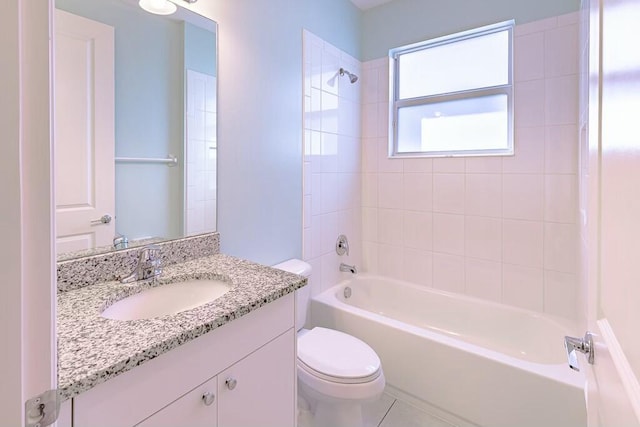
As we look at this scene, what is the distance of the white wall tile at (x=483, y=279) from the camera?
2146mm

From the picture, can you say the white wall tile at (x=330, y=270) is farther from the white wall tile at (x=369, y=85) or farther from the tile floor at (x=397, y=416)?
the white wall tile at (x=369, y=85)

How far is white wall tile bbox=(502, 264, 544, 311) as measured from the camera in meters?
2.01

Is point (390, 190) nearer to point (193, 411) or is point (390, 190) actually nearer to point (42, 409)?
point (193, 411)

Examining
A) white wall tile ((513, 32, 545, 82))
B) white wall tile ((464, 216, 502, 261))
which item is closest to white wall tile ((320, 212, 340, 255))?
white wall tile ((464, 216, 502, 261))

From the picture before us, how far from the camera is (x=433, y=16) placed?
2252 mm

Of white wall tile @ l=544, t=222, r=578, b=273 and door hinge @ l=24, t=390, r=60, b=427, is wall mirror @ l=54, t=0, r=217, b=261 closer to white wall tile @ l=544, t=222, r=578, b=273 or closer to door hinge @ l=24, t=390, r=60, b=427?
door hinge @ l=24, t=390, r=60, b=427

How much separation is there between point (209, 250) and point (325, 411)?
94cm

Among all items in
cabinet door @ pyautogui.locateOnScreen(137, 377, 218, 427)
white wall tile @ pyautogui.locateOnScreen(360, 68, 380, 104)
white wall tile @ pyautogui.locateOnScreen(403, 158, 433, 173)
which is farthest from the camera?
white wall tile @ pyautogui.locateOnScreen(360, 68, 380, 104)

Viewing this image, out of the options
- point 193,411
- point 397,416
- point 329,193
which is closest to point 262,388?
point 193,411

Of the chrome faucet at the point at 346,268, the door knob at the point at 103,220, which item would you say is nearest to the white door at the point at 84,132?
the door knob at the point at 103,220

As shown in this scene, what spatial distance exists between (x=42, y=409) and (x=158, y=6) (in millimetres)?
1450

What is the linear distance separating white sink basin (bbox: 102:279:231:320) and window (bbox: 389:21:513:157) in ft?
5.95

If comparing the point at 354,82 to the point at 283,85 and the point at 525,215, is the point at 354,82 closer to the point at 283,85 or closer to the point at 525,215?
the point at 283,85

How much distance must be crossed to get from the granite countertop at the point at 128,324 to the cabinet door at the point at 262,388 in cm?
17
